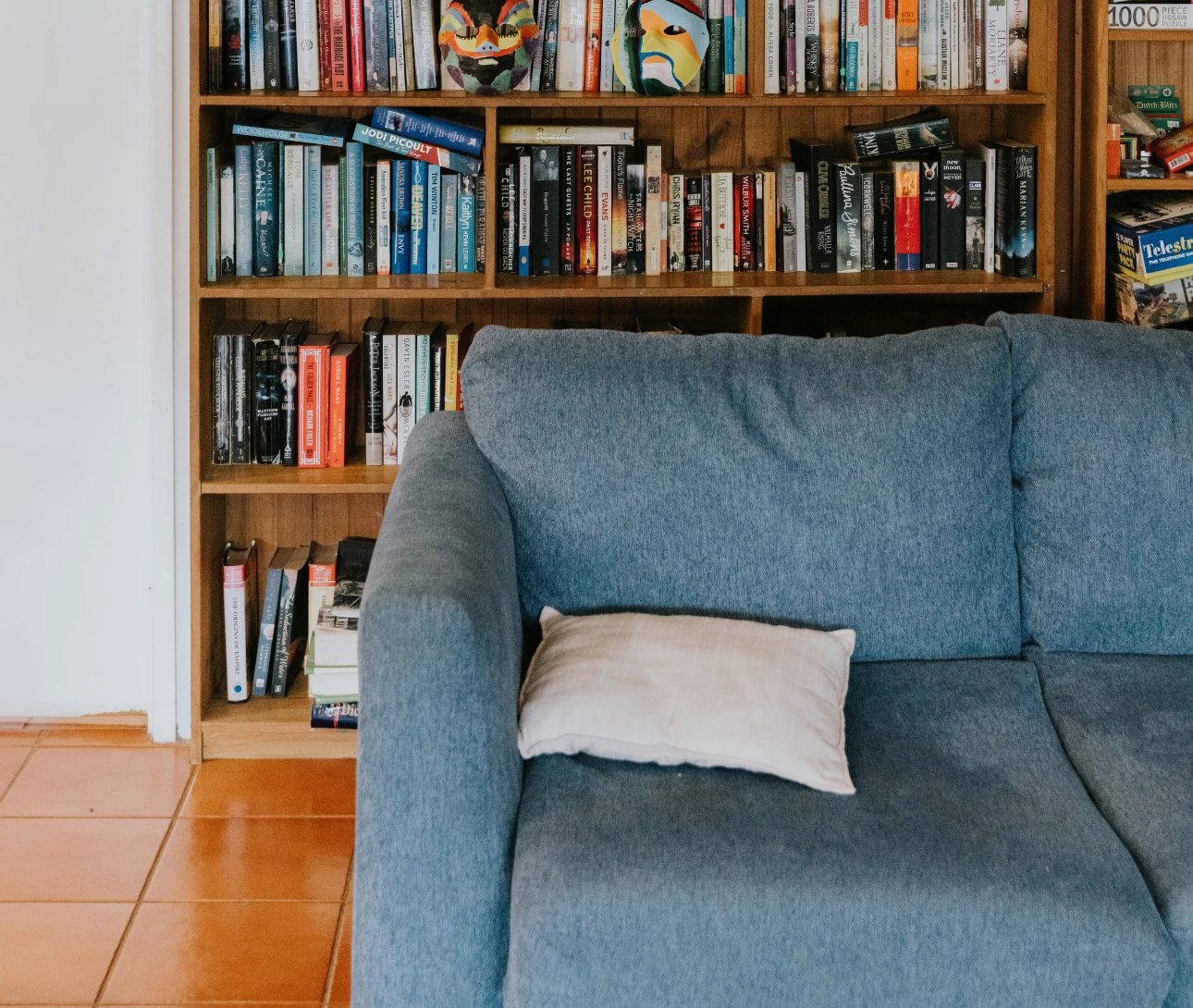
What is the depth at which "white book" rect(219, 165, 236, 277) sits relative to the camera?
262cm

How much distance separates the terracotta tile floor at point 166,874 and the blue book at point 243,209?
3.16ft

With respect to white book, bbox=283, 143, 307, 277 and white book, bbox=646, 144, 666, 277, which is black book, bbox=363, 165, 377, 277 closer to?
white book, bbox=283, 143, 307, 277

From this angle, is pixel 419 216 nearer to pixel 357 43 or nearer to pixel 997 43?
pixel 357 43

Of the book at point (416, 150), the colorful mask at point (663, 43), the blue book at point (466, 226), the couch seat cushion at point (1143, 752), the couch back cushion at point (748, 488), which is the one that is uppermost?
the colorful mask at point (663, 43)

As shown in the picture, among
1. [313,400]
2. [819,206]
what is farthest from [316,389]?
[819,206]

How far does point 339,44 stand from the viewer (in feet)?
8.44

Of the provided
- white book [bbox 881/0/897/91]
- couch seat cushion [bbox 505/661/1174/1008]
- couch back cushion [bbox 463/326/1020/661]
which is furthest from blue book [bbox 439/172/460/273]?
couch seat cushion [bbox 505/661/1174/1008]

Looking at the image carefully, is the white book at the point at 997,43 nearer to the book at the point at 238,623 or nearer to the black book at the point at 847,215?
the black book at the point at 847,215

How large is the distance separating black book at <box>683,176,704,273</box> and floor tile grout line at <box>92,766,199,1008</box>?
137 cm

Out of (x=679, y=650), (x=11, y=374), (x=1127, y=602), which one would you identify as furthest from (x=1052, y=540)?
(x=11, y=374)

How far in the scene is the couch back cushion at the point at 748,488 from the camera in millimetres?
1973

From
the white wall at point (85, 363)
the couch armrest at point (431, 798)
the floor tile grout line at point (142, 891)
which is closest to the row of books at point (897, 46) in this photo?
the white wall at point (85, 363)

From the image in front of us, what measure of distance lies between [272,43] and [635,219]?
2.46 ft

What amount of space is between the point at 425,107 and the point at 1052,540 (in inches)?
55.9
